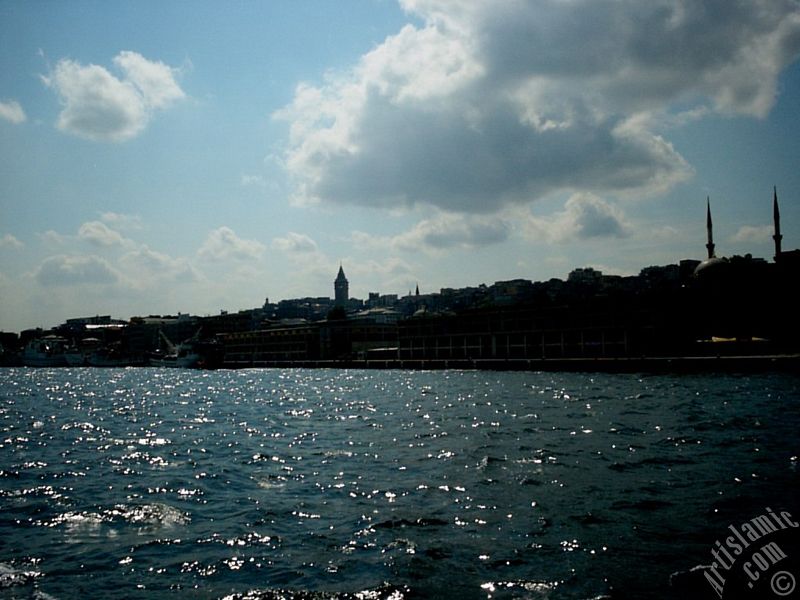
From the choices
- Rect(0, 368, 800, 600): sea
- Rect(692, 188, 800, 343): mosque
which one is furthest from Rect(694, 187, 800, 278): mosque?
Rect(0, 368, 800, 600): sea

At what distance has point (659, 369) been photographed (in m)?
91.4

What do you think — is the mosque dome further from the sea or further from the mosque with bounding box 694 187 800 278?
the sea

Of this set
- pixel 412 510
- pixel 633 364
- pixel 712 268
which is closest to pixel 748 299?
pixel 712 268

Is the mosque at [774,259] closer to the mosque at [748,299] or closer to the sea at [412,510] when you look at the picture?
the mosque at [748,299]

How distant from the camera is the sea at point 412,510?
12273 millimetres

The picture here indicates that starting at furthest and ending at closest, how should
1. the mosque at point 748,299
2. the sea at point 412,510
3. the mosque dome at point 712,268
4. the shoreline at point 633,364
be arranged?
the mosque dome at point 712,268, the mosque at point 748,299, the shoreline at point 633,364, the sea at point 412,510

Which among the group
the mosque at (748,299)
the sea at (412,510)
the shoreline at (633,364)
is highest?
the mosque at (748,299)

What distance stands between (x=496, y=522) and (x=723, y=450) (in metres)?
13.2

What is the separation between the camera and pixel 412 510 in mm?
17094

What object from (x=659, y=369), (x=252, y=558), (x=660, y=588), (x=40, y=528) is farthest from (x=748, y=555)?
(x=659, y=369)

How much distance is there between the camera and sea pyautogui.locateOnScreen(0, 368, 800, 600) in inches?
483

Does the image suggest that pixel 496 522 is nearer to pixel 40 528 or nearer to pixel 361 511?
pixel 361 511

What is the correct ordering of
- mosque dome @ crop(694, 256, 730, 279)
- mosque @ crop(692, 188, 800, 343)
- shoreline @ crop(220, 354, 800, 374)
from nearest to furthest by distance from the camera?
shoreline @ crop(220, 354, 800, 374) < mosque @ crop(692, 188, 800, 343) < mosque dome @ crop(694, 256, 730, 279)

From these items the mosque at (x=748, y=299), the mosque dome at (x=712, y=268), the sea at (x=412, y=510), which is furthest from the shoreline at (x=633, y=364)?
the sea at (x=412, y=510)
